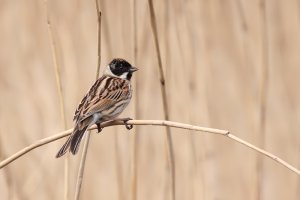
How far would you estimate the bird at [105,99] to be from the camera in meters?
2.10

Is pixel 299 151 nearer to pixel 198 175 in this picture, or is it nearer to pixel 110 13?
pixel 198 175

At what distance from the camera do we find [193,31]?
8.35 ft

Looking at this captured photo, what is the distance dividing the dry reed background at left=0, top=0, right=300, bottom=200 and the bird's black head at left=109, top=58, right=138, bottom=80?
5 cm

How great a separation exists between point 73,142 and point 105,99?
0.40 meters

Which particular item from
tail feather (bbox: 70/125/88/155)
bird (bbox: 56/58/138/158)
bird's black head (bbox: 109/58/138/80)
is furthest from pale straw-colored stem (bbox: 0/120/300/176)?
bird's black head (bbox: 109/58/138/80)

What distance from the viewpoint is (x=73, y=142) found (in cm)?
195

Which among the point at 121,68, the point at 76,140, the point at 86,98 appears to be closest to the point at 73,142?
the point at 76,140

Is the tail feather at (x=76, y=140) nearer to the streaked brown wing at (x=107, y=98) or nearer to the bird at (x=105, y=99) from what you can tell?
the bird at (x=105, y=99)

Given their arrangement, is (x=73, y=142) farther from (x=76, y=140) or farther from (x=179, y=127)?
(x=179, y=127)

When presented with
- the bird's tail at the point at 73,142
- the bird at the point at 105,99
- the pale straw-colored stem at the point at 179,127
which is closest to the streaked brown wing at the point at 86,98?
the bird at the point at 105,99

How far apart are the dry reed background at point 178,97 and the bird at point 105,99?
0.20ft

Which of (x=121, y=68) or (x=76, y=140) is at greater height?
(x=121, y=68)

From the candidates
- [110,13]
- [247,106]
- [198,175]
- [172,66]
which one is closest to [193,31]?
[172,66]

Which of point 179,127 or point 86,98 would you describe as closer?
point 179,127
